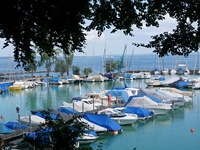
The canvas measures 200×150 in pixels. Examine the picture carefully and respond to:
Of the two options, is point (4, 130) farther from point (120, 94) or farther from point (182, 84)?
point (182, 84)

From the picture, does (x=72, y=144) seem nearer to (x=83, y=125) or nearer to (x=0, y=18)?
(x=83, y=125)

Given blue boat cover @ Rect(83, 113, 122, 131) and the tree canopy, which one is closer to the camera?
the tree canopy

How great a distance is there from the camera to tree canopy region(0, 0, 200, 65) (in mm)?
5973

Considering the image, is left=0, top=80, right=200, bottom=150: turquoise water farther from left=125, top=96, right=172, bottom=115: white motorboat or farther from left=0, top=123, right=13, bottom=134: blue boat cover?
left=0, top=123, right=13, bottom=134: blue boat cover

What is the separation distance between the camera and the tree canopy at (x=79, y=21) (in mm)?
5973

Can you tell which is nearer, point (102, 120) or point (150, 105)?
point (102, 120)

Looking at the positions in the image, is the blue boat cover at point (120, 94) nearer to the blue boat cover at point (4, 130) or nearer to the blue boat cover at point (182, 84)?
the blue boat cover at point (4, 130)

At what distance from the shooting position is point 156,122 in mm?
25406

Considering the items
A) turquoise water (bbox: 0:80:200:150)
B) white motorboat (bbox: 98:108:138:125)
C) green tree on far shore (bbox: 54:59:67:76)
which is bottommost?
turquoise water (bbox: 0:80:200:150)

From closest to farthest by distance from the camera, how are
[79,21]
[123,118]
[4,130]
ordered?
[79,21] → [4,130] → [123,118]

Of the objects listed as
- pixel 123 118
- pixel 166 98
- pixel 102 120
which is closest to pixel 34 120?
pixel 102 120

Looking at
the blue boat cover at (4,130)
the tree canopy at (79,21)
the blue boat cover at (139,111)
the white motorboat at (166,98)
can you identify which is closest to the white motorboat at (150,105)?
the blue boat cover at (139,111)

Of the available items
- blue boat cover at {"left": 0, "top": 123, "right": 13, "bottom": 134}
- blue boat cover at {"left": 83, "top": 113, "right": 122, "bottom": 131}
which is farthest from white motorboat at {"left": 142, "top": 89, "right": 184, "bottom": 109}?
blue boat cover at {"left": 0, "top": 123, "right": 13, "bottom": 134}

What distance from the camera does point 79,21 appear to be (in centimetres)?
648
